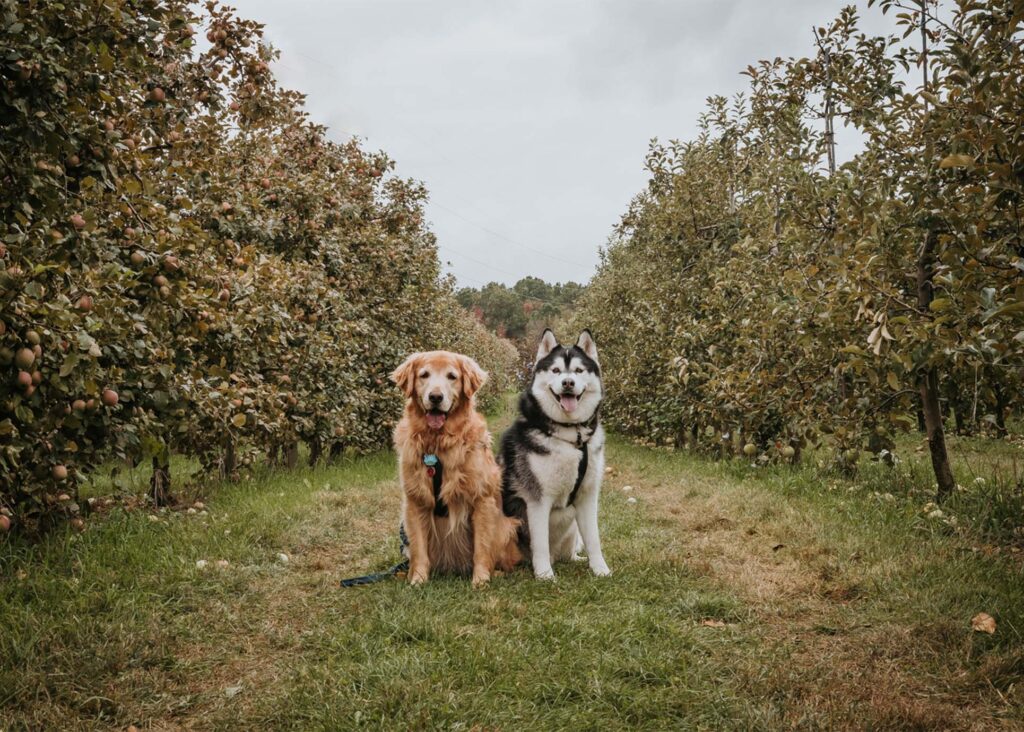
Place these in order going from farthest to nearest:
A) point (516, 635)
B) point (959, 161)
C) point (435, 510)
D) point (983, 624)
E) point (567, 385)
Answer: point (567, 385) → point (435, 510) → point (516, 635) → point (983, 624) → point (959, 161)

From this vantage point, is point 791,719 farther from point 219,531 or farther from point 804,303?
→ point 219,531

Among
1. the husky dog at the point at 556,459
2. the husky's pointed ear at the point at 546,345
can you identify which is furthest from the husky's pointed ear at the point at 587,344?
the husky's pointed ear at the point at 546,345

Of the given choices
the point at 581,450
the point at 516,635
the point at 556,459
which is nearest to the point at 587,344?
the point at 581,450

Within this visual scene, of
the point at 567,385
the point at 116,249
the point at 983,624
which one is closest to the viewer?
the point at 116,249

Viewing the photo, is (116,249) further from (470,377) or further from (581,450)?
(581,450)

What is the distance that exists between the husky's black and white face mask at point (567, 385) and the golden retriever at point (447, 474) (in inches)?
21.6

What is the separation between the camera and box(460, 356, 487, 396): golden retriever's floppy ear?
4703 millimetres

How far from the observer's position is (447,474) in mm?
4594

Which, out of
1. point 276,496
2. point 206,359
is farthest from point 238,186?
point 276,496

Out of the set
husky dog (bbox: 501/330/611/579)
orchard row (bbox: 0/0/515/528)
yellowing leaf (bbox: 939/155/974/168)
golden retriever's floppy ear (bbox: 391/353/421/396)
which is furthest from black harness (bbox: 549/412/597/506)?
yellowing leaf (bbox: 939/155/974/168)

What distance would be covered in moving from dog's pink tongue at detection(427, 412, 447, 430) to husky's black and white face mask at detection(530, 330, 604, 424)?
0.80 m

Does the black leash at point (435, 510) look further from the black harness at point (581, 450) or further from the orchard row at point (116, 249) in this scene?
the orchard row at point (116, 249)

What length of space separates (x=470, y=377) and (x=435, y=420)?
0.41m

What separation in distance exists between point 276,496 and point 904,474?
22.1ft
